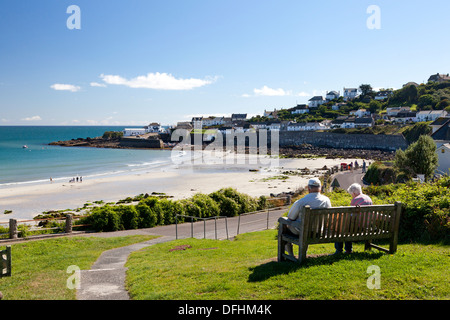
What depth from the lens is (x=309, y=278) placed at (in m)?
5.82

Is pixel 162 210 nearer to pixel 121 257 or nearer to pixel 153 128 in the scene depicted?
pixel 121 257

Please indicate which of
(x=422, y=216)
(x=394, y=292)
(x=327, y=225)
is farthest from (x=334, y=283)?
(x=422, y=216)

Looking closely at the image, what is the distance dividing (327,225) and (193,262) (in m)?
3.84

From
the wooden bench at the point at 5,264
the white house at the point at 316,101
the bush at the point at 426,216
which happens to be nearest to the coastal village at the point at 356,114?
the white house at the point at 316,101

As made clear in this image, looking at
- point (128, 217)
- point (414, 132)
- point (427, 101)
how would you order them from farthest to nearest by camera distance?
1. point (427, 101)
2. point (414, 132)
3. point (128, 217)

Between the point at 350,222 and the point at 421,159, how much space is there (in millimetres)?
29143

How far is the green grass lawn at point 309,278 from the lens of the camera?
5.30 metres

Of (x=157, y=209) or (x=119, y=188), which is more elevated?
(x=157, y=209)

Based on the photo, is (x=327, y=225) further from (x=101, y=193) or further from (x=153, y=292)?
(x=101, y=193)

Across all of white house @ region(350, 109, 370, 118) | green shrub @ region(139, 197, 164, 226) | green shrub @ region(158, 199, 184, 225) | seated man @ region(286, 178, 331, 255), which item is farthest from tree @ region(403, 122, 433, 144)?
seated man @ region(286, 178, 331, 255)

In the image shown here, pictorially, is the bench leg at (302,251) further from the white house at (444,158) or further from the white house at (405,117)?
the white house at (405,117)

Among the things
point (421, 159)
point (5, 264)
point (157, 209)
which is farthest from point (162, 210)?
point (421, 159)

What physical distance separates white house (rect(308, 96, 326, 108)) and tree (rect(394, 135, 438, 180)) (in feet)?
497

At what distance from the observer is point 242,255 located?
909cm
